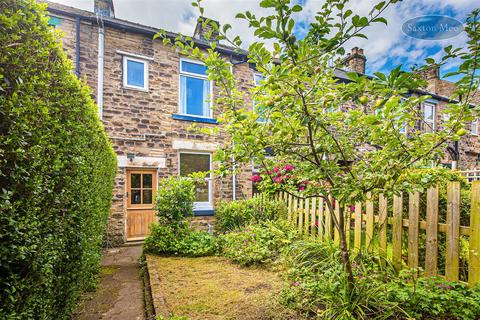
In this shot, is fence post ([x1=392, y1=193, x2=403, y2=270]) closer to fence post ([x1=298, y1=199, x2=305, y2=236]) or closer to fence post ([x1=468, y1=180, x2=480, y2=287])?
fence post ([x1=468, y1=180, x2=480, y2=287])

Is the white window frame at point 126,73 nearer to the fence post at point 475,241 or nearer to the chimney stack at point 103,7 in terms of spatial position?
the chimney stack at point 103,7

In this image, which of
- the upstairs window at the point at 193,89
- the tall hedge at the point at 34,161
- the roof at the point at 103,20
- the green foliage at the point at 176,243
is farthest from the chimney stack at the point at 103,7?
the tall hedge at the point at 34,161

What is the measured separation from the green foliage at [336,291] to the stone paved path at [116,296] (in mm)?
1907

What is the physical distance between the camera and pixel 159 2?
653 centimetres

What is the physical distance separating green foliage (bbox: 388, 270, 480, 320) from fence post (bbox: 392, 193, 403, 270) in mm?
653

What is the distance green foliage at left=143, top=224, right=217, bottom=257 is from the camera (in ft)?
16.7

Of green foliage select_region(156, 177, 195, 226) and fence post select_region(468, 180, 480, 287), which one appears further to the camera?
green foliage select_region(156, 177, 195, 226)

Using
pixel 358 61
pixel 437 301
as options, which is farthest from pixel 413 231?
pixel 358 61

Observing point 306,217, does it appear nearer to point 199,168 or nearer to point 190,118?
point 199,168

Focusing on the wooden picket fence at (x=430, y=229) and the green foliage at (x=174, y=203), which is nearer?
the wooden picket fence at (x=430, y=229)

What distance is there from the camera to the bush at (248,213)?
5957 millimetres

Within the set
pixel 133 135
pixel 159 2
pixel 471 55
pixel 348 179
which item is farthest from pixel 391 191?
pixel 159 2

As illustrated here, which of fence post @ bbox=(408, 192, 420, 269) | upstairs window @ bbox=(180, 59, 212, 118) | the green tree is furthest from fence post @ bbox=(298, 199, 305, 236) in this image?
upstairs window @ bbox=(180, 59, 212, 118)

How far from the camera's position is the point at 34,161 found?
→ 4.50 ft
